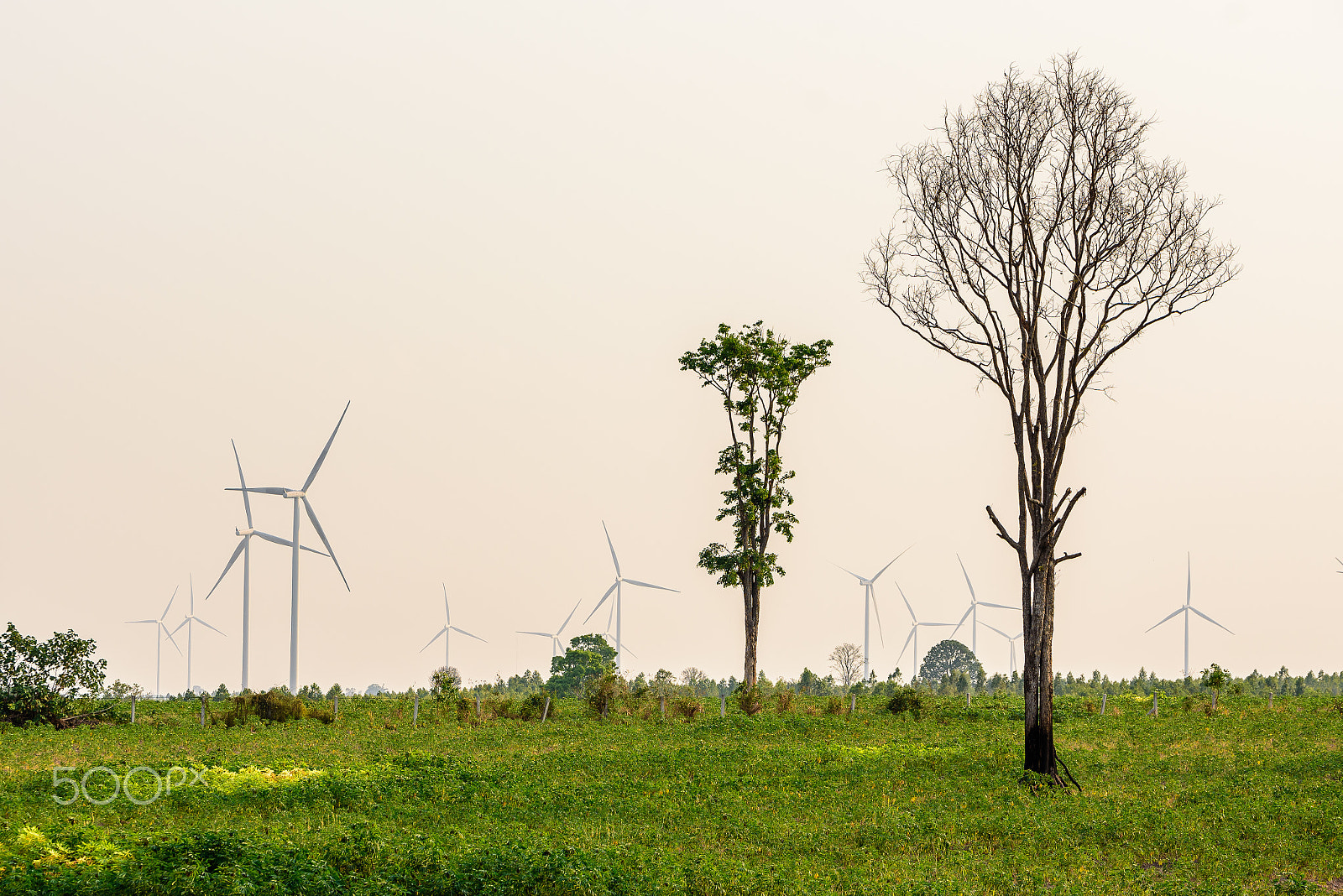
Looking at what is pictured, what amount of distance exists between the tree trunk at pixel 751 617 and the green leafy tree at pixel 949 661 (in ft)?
231

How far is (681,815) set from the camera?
2067 centimetres

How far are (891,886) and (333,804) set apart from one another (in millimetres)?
11075

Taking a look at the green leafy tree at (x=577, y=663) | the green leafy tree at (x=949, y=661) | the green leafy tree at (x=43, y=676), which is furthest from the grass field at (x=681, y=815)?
the green leafy tree at (x=949, y=661)

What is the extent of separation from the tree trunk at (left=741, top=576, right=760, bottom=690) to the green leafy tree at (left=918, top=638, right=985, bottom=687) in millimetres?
70294

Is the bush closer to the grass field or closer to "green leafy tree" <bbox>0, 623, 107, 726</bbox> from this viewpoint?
the grass field

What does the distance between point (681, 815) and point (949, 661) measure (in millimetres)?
96704

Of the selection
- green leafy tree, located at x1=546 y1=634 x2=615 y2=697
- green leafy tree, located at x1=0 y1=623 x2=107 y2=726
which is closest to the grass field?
green leafy tree, located at x1=0 y1=623 x2=107 y2=726

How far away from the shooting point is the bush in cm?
4081

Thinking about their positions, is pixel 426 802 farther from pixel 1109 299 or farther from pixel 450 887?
pixel 1109 299

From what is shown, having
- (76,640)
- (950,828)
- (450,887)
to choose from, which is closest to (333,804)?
(450,887)

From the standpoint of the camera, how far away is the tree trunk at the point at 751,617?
4591 cm

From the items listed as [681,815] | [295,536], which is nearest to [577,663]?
[295,536]

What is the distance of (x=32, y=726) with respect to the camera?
36.6 meters

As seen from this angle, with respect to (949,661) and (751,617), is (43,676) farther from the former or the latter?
(949,661)
